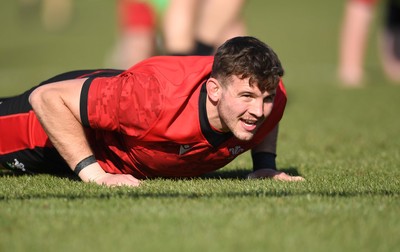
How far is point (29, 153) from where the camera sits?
607 cm

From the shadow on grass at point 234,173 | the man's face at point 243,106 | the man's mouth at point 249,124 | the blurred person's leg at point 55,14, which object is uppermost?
the man's face at point 243,106

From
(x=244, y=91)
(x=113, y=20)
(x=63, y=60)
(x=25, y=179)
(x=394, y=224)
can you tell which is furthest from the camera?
(x=113, y=20)

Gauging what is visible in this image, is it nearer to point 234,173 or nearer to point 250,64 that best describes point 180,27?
point 234,173

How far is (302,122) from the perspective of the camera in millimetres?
9953

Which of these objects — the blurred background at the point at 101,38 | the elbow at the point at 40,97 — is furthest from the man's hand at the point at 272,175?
the blurred background at the point at 101,38

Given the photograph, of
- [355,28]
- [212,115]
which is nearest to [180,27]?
[212,115]

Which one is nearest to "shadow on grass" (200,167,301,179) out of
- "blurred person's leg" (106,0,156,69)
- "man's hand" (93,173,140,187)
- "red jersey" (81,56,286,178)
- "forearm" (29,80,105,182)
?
"red jersey" (81,56,286,178)

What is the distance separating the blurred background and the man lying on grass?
7.43 meters

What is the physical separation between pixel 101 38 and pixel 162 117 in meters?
18.6

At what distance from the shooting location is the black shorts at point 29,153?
19.7ft

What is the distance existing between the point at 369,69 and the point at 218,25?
25.6 ft

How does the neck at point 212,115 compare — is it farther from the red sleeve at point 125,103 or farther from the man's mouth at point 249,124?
the red sleeve at point 125,103

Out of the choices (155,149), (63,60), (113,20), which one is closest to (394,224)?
(155,149)

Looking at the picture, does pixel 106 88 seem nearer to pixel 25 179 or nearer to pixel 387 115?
pixel 25 179
